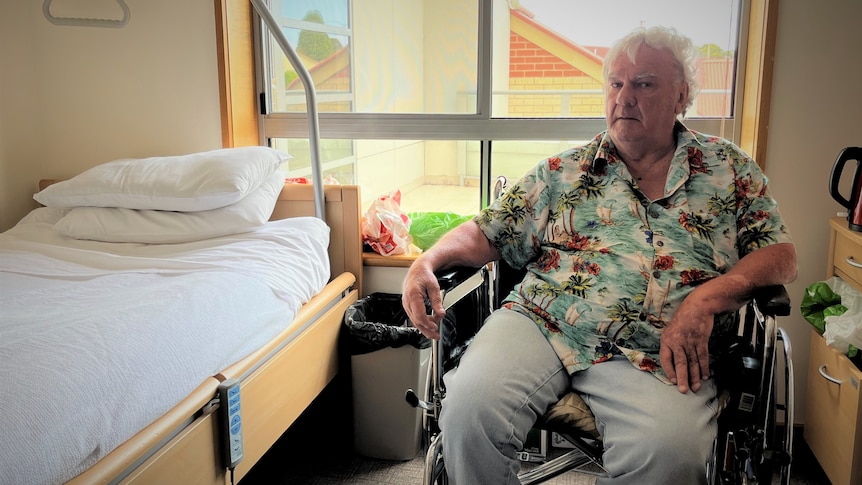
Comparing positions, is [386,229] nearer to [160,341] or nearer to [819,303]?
[160,341]

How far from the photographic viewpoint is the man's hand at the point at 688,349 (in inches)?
53.0

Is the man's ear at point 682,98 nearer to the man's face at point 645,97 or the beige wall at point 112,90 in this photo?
the man's face at point 645,97

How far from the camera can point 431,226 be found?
102 inches

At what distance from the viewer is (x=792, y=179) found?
2248mm

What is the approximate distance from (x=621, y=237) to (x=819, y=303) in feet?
3.00

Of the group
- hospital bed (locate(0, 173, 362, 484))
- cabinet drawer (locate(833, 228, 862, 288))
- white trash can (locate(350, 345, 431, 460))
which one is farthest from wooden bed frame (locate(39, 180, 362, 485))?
cabinet drawer (locate(833, 228, 862, 288))

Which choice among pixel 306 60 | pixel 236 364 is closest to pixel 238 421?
pixel 236 364

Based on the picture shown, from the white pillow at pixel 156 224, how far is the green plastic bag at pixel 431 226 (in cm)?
65

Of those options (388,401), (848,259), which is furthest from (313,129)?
(848,259)

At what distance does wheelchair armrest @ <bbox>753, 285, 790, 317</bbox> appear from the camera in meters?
1.28

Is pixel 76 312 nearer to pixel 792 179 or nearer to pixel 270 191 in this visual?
pixel 270 191

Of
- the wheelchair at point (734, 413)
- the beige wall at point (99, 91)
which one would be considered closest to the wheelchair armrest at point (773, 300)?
the wheelchair at point (734, 413)

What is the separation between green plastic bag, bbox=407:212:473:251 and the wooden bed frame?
0.25 meters

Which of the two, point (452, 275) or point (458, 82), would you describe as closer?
point (452, 275)
